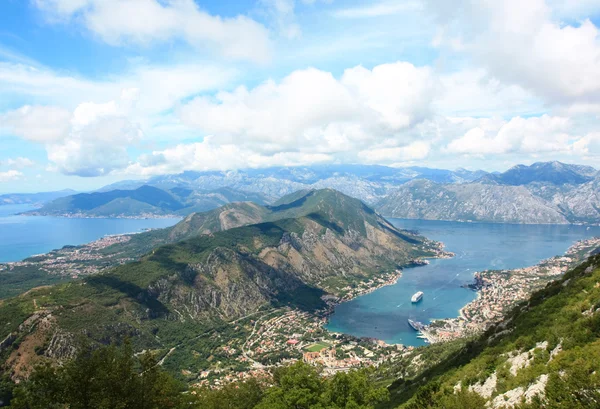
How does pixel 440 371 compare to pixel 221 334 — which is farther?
pixel 221 334

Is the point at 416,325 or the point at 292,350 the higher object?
the point at 292,350

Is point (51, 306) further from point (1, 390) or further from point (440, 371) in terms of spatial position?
point (440, 371)

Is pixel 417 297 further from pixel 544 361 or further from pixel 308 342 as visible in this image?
pixel 544 361

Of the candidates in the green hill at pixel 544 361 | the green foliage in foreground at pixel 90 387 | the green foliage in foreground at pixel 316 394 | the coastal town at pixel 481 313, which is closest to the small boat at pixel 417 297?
the coastal town at pixel 481 313

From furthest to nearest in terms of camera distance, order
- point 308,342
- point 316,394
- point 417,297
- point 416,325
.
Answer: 1. point 417,297
2. point 416,325
3. point 308,342
4. point 316,394

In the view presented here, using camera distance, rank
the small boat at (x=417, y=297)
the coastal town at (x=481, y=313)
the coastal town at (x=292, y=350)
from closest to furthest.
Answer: the coastal town at (x=292, y=350)
the coastal town at (x=481, y=313)
the small boat at (x=417, y=297)

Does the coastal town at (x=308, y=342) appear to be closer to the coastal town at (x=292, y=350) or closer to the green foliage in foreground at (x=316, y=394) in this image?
the coastal town at (x=292, y=350)

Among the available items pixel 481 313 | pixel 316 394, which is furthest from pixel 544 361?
pixel 481 313

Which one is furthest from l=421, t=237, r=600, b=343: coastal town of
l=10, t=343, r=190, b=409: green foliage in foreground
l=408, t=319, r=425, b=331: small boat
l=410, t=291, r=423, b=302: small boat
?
l=10, t=343, r=190, b=409: green foliage in foreground

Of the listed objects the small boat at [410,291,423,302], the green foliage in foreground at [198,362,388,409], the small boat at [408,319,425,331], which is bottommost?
the small boat at [410,291,423,302]

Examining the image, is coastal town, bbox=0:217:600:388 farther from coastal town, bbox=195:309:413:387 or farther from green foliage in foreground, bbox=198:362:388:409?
green foliage in foreground, bbox=198:362:388:409

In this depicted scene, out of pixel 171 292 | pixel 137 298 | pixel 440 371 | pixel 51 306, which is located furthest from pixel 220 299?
pixel 440 371
